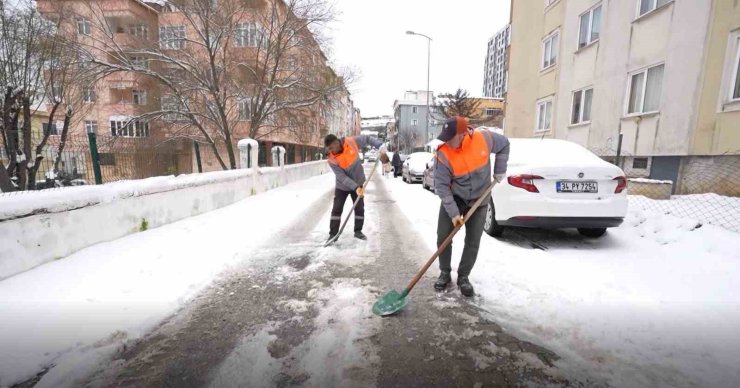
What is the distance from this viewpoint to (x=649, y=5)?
8484 mm

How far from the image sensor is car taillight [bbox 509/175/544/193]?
402 centimetres

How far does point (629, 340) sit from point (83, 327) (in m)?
3.84

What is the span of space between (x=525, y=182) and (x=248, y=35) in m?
16.7

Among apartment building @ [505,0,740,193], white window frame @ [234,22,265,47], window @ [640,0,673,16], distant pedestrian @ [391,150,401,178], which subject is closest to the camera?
apartment building @ [505,0,740,193]

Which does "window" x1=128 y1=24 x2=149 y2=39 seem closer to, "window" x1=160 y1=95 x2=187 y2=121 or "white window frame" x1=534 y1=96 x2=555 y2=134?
"window" x1=160 y1=95 x2=187 y2=121

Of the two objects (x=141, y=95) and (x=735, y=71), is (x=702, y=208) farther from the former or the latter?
(x=141, y=95)

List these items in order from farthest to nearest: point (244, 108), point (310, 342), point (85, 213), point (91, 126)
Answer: point (91, 126)
point (244, 108)
point (85, 213)
point (310, 342)

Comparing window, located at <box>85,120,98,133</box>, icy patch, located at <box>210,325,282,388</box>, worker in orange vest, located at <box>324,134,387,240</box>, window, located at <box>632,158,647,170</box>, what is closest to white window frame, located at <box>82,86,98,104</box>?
window, located at <box>85,120,98,133</box>

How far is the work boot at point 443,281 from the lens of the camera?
3.03m

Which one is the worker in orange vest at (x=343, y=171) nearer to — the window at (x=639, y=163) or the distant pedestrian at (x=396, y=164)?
the window at (x=639, y=163)

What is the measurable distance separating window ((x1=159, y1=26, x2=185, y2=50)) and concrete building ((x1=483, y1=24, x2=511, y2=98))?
294 ft

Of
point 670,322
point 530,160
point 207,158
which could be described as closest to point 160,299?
point 670,322

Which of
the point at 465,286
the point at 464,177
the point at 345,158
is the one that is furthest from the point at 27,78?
the point at 465,286

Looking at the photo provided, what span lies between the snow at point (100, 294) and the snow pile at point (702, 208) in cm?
668
